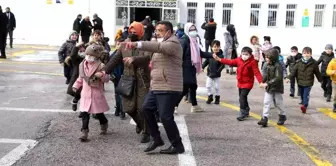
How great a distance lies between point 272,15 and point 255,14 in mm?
969

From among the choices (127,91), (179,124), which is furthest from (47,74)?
(127,91)

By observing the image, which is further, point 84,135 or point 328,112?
point 328,112

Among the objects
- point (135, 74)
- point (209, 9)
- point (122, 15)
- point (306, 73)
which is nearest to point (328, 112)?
point (306, 73)

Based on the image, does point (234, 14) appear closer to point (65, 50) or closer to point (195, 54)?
point (65, 50)

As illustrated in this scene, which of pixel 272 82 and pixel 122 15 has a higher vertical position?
pixel 122 15

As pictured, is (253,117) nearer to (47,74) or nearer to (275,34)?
(47,74)

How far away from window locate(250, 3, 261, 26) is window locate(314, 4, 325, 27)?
3201 millimetres

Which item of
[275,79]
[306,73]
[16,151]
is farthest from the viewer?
[306,73]

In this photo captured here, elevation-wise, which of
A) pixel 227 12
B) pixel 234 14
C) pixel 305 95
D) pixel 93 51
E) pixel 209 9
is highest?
pixel 209 9

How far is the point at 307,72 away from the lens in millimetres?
9875

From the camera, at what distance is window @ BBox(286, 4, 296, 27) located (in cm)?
2664

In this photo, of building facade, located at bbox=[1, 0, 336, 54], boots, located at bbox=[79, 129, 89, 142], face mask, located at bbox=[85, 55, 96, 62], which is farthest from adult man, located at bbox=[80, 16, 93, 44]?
boots, located at bbox=[79, 129, 89, 142]

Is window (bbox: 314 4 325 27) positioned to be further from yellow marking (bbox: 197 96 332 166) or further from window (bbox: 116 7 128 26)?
yellow marking (bbox: 197 96 332 166)

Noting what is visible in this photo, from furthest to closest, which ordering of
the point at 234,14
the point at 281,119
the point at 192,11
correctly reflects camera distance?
the point at 192,11 → the point at 234,14 → the point at 281,119
